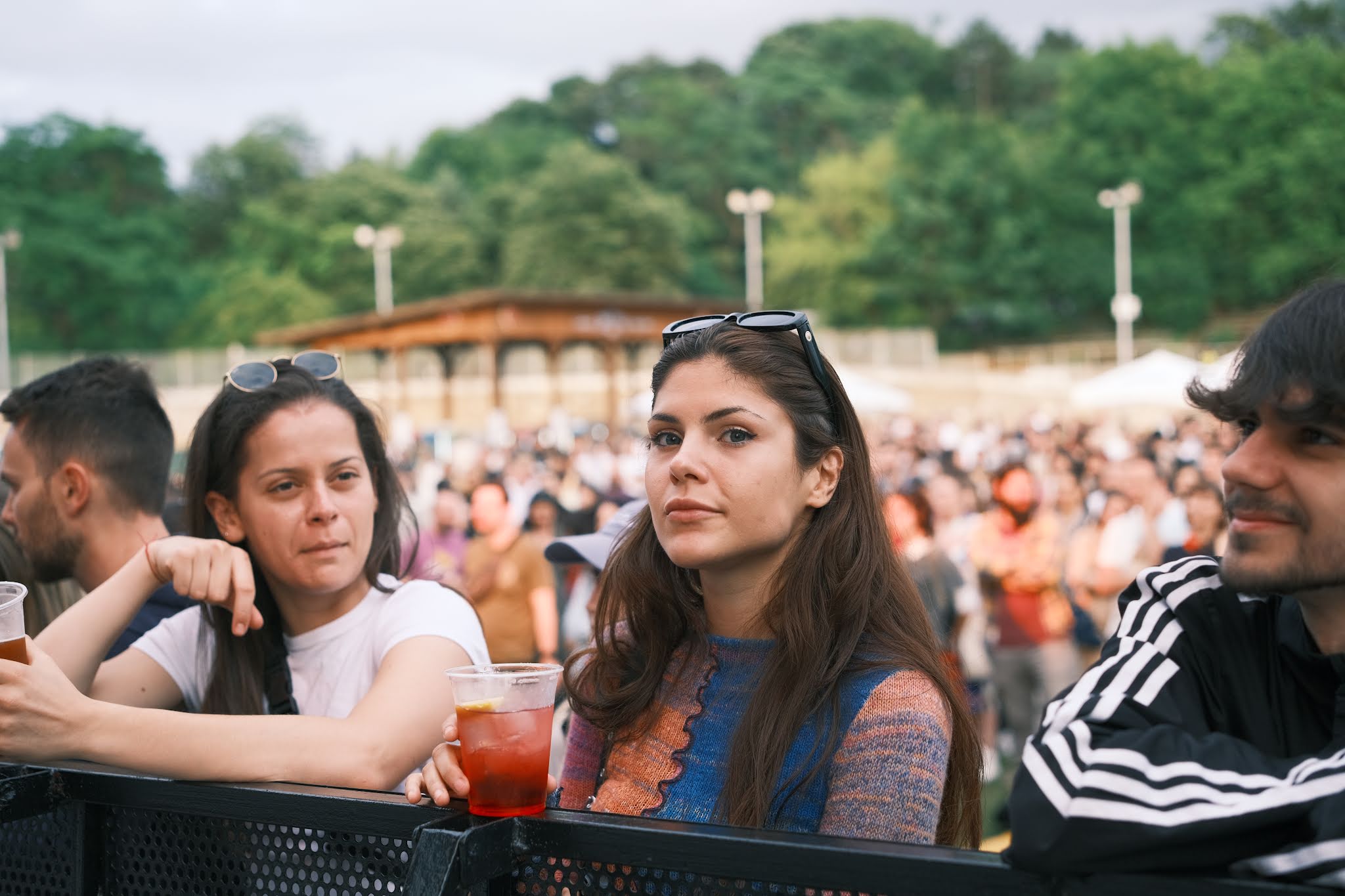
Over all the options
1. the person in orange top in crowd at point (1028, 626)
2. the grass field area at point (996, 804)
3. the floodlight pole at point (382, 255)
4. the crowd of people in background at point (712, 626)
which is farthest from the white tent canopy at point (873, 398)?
the crowd of people in background at point (712, 626)

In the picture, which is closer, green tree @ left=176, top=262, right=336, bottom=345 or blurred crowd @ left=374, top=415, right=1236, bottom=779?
blurred crowd @ left=374, top=415, right=1236, bottom=779

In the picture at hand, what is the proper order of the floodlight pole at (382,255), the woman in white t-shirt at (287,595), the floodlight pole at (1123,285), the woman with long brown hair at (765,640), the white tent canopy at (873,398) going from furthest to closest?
the floodlight pole at (382,255)
the floodlight pole at (1123,285)
the white tent canopy at (873,398)
the woman in white t-shirt at (287,595)
the woman with long brown hair at (765,640)

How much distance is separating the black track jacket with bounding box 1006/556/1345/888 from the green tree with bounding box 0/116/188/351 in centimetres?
6882

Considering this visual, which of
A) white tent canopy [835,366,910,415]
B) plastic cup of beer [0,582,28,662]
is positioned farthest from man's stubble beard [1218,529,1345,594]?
white tent canopy [835,366,910,415]

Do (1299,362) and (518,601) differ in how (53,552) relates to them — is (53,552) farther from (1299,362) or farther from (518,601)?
(518,601)

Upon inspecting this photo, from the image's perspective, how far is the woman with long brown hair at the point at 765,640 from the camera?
1.89 meters

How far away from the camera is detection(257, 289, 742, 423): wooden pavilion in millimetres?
27734

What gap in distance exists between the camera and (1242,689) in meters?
1.56

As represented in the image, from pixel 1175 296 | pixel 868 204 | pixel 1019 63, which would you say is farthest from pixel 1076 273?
pixel 1019 63

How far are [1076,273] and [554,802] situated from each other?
63850mm

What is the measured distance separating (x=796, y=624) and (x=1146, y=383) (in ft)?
59.0

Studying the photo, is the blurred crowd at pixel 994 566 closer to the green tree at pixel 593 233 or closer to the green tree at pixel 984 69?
the green tree at pixel 593 233

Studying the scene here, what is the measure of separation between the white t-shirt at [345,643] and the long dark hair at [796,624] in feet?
0.89

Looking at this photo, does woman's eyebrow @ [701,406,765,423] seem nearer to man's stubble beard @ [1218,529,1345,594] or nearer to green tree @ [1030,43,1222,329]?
man's stubble beard @ [1218,529,1345,594]
